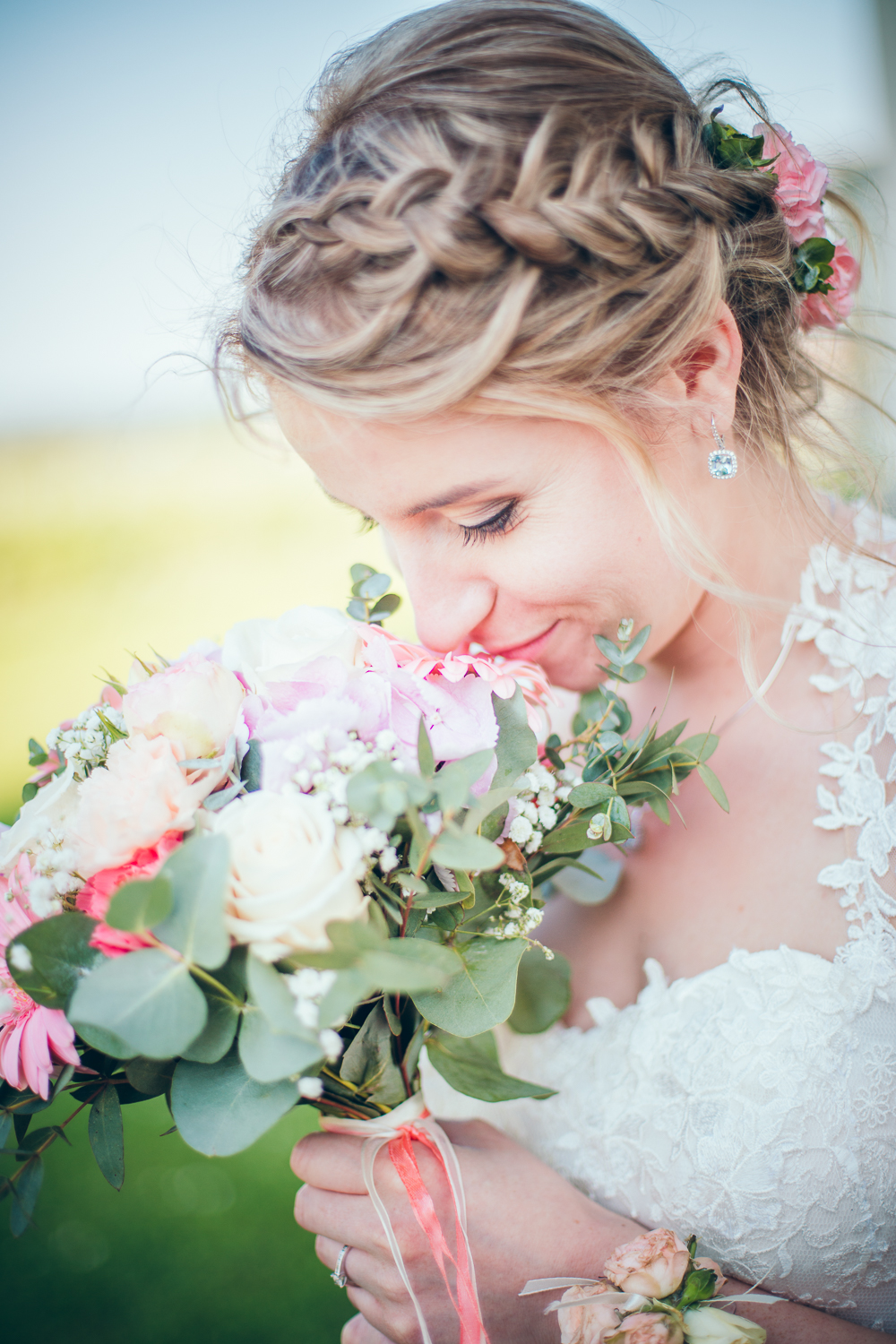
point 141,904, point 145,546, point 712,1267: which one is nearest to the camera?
point 141,904

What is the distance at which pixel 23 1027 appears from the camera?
2.54 ft

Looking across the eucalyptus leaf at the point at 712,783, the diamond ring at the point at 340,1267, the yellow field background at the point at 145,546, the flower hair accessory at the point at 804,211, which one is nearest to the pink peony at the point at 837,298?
the flower hair accessory at the point at 804,211

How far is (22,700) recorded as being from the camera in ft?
20.4

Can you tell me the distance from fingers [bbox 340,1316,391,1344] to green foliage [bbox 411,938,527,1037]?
727 millimetres

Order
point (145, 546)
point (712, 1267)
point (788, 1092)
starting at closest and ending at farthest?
1. point (712, 1267)
2. point (788, 1092)
3. point (145, 546)

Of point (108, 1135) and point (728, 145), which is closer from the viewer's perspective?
point (108, 1135)

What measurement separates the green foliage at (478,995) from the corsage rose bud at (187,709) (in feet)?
1.16

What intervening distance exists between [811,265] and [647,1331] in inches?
60.3

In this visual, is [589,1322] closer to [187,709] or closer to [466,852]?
[466,852]

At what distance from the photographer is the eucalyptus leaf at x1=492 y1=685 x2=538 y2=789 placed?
0.88 m

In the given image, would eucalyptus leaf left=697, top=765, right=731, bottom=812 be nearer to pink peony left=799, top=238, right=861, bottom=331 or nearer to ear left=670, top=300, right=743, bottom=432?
ear left=670, top=300, right=743, bottom=432

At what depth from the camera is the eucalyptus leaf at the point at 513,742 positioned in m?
0.88

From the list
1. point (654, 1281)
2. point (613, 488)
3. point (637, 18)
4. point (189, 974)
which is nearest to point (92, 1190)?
point (654, 1281)

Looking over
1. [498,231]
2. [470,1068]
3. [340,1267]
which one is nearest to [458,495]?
[498,231]
